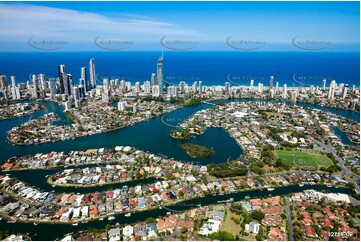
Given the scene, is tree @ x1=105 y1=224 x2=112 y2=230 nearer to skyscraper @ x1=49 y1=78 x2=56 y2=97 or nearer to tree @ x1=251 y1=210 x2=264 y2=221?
tree @ x1=251 y1=210 x2=264 y2=221

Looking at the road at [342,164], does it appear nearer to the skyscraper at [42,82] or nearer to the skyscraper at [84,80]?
the skyscraper at [84,80]

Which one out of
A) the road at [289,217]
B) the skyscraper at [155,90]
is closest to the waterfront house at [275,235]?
the road at [289,217]

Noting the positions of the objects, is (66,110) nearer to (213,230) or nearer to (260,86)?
(213,230)

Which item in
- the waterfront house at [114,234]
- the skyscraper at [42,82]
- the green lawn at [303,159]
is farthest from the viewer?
the skyscraper at [42,82]

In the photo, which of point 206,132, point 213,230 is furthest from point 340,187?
point 206,132

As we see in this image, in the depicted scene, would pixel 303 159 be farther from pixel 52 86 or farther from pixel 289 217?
pixel 52 86

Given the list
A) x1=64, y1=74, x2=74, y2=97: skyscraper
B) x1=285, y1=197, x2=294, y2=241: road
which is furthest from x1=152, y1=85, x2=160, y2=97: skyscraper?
x1=285, y1=197, x2=294, y2=241: road

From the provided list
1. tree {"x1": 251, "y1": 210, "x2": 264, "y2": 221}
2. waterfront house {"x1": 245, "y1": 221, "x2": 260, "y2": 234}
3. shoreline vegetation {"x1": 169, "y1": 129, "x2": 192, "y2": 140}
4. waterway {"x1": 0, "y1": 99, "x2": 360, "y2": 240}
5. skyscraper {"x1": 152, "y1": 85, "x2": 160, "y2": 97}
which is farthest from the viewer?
skyscraper {"x1": 152, "y1": 85, "x2": 160, "y2": 97}
